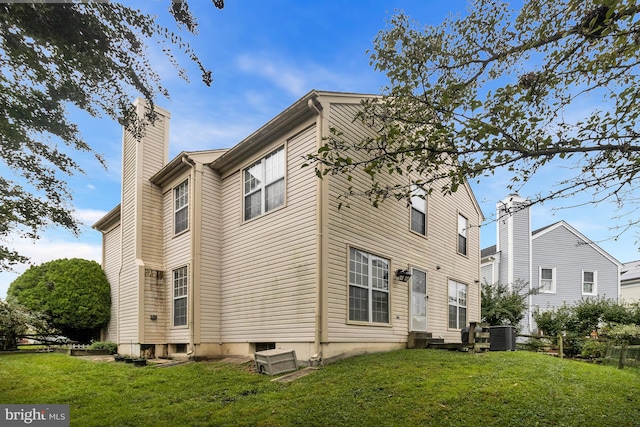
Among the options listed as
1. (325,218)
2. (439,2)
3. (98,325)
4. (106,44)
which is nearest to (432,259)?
(325,218)

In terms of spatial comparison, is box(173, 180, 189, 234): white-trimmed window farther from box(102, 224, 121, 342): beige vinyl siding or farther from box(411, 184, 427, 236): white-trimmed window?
box(411, 184, 427, 236): white-trimmed window

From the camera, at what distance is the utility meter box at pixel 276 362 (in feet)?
27.0

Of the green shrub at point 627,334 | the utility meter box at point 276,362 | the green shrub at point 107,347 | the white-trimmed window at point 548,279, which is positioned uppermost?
the white-trimmed window at point 548,279

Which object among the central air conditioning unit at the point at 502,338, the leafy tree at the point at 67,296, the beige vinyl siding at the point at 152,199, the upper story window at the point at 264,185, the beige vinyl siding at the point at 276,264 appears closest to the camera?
the beige vinyl siding at the point at 276,264

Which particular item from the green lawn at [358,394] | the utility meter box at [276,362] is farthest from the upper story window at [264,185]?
the green lawn at [358,394]

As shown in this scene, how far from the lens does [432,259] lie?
1286cm

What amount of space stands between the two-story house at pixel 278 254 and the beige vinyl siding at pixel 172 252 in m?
0.05

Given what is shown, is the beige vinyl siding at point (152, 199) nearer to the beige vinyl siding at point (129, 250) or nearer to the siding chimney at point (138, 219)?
the siding chimney at point (138, 219)

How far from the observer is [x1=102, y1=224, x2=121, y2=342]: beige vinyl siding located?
1473 centimetres

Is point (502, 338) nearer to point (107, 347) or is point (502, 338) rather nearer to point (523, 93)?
point (523, 93)

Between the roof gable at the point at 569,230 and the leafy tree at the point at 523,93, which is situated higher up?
the leafy tree at the point at 523,93

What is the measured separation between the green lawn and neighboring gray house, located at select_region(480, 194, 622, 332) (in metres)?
12.4

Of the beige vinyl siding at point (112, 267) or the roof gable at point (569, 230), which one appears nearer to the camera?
the beige vinyl siding at point (112, 267)

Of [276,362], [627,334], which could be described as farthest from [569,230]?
[276,362]
